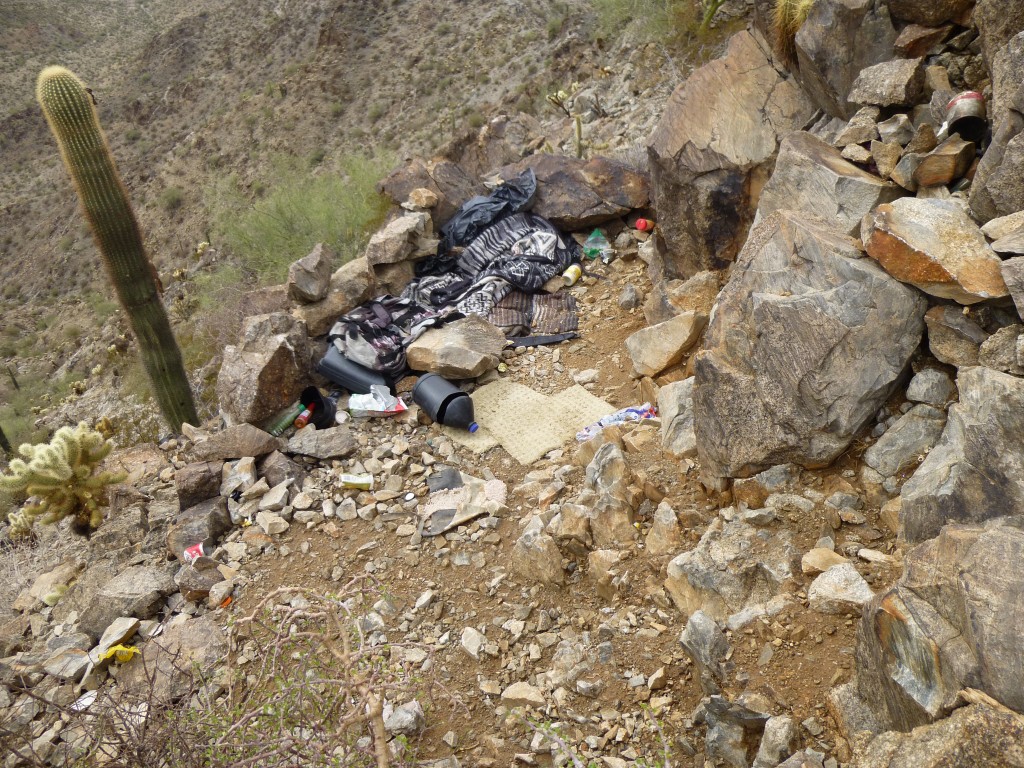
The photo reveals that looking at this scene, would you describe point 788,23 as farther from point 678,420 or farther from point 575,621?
point 575,621

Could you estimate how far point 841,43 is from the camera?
14.5 ft

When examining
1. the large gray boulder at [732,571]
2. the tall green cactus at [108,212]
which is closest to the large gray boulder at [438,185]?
the tall green cactus at [108,212]

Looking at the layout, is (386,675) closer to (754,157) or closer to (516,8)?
(754,157)

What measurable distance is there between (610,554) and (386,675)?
3.62 ft

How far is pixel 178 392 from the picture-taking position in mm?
6684

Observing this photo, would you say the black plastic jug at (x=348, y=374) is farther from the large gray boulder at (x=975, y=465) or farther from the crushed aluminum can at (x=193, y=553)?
the large gray boulder at (x=975, y=465)

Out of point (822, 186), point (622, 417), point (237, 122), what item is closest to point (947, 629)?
point (822, 186)

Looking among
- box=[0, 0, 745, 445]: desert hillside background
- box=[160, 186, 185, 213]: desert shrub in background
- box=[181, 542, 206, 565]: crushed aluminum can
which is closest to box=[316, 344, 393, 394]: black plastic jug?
box=[181, 542, 206, 565]: crushed aluminum can

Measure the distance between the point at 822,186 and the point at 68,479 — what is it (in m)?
5.49

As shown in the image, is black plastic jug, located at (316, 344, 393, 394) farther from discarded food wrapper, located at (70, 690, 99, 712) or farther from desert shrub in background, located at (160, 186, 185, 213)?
desert shrub in background, located at (160, 186, 185, 213)

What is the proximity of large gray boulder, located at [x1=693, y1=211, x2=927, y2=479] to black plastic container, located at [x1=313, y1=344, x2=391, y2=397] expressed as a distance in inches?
112

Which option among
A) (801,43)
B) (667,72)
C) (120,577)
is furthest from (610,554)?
(667,72)

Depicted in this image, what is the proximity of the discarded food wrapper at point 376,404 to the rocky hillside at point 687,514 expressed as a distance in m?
0.09

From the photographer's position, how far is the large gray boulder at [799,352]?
9.57 ft
